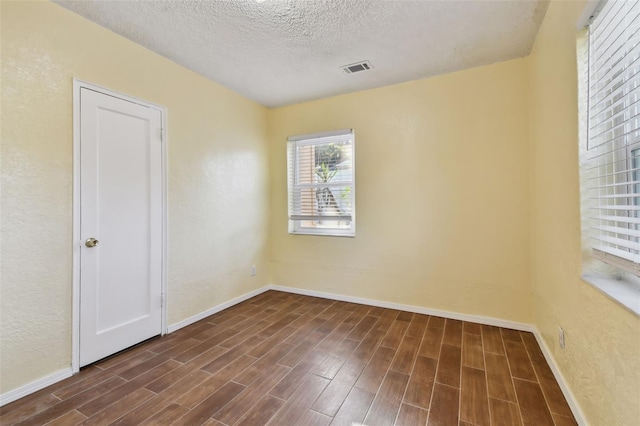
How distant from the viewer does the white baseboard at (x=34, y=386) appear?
5.81ft

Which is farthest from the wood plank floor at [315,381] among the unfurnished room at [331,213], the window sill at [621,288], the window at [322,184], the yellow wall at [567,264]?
the window at [322,184]

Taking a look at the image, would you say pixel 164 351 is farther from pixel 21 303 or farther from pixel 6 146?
pixel 6 146

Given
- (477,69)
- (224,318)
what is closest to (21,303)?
(224,318)

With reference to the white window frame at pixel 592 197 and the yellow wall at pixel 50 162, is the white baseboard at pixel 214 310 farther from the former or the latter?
the white window frame at pixel 592 197

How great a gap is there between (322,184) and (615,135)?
2828 millimetres

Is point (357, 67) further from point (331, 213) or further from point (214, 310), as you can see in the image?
point (214, 310)

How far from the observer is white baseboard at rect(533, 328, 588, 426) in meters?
1.54

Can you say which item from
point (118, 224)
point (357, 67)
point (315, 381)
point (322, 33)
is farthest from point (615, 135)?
point (118, 224)

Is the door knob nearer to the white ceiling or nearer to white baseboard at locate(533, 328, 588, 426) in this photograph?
the white ceiling

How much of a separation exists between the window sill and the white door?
10.5ft

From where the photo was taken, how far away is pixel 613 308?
4.00ft

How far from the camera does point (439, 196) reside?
3.10 m

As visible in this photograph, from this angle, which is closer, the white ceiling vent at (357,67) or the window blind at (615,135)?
the window blind at (615,135)

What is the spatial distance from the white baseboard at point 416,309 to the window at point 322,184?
84cm
